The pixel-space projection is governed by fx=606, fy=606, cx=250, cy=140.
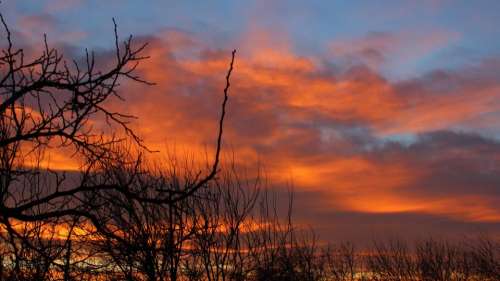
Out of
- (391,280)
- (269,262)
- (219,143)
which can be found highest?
(219,143)

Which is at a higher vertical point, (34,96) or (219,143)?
(34,96)

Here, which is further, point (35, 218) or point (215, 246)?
point (215, 246)

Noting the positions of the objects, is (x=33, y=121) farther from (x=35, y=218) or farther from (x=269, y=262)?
(x=269, y=262)

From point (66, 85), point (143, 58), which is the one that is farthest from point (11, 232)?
point (143, 58)

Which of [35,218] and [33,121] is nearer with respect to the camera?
[35,218]

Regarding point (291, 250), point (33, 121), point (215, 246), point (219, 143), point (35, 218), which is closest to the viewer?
point (219, 143)

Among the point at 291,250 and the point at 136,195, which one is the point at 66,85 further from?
the point at 291,250

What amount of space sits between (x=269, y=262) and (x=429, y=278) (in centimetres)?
1699

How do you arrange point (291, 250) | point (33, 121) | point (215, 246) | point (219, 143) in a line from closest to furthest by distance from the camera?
point (219, 143) → point (33, 121) → point (215, 246) → point (291, 250)

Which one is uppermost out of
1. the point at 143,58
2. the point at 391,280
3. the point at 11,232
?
the point at 143,58

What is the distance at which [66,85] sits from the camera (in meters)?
5.53

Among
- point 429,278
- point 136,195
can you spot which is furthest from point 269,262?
point 429,278

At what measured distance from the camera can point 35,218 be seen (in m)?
5.04

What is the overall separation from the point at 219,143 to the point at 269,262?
8.29 meters
